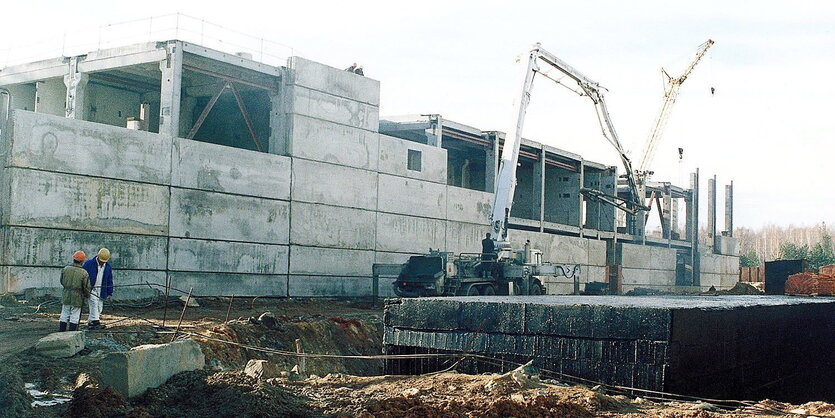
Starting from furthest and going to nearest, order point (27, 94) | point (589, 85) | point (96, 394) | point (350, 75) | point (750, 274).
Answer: point (750, 274) → point (589, 85) → point (27, 94) → point (350, 75) → point (96, 394)

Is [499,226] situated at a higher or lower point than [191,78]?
lower

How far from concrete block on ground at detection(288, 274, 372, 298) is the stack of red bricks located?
1505 centimetres

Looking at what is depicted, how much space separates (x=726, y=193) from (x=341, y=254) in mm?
48074

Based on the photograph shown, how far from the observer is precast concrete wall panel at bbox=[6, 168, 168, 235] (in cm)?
2264

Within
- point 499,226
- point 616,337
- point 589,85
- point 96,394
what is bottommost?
point 96,394

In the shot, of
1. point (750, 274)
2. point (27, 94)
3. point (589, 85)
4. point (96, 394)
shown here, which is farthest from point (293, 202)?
point (750, 274)

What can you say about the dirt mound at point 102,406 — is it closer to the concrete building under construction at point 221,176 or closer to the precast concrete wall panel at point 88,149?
the concrete building under construction at point 221,176

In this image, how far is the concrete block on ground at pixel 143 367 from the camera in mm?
9773

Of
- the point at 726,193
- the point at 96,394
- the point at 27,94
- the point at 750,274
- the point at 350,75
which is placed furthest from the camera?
the point at 726,193

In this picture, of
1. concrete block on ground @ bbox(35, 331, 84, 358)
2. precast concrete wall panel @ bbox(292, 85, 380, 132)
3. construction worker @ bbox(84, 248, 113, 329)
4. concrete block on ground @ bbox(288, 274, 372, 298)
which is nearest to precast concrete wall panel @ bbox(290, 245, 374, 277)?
concrete block on ground @ bbox(288, 274, 372, 298)

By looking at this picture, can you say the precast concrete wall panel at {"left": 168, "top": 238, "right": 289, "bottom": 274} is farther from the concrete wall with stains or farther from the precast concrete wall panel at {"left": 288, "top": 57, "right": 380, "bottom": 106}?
the precast concrete wall panel at {"left": 288, "top": 57, "right": 380, "bottom": 106}

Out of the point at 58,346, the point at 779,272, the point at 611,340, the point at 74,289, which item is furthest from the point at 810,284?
the point at 58,346

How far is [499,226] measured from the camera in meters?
32.4

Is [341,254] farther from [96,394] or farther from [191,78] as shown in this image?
[96,394]
